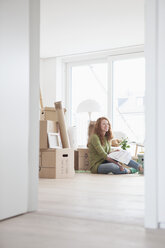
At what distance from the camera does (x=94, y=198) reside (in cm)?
306

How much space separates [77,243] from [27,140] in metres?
0.95

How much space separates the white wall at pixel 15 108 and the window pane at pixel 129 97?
4.85m

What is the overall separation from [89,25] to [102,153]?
6.77 feet

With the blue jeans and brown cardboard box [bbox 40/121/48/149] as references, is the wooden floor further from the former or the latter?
the blue jeans

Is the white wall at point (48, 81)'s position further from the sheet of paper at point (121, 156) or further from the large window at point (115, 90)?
the sheet of paper at point (121, 156)

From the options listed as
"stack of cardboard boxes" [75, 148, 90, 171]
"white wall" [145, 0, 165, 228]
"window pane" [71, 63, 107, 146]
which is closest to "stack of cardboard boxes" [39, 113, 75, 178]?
"stack of cardboard boxes" [75, 148, 90, 171]

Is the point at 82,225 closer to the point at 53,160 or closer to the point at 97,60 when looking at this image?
the point at 53,160

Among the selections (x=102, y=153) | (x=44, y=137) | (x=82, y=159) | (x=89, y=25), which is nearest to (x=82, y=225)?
(x=44, y=137)

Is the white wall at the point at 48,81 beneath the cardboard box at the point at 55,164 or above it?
above

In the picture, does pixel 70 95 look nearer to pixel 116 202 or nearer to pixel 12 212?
pixel 116 202

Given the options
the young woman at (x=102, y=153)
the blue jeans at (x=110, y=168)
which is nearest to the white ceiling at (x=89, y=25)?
the young woman at (x=102, y=153)

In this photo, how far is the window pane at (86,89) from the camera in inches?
303

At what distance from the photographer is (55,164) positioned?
4.85m

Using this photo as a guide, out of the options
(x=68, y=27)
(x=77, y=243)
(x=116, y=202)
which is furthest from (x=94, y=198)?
(x=68, y=27)
